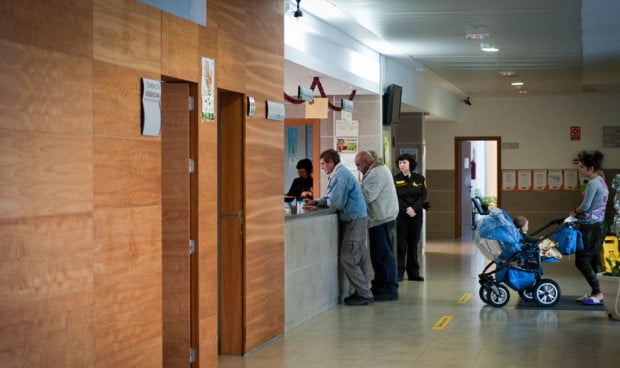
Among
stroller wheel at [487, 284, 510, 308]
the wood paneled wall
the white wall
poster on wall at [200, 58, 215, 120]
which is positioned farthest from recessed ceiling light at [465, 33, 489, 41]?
the white wall

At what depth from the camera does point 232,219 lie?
305 inches

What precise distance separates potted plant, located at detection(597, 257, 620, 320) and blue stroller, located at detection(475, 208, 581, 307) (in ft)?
2.46

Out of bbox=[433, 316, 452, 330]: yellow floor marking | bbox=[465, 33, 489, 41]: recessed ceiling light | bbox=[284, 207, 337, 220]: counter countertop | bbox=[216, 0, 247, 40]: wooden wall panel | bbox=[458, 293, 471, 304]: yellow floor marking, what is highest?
bbox=[465, 33, 489, 41]: recessed ceiling light

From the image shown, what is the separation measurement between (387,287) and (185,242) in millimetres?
4832

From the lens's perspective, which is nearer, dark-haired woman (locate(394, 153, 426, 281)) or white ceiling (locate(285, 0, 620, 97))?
white ceiling (locate(285, 0, 620, 97))

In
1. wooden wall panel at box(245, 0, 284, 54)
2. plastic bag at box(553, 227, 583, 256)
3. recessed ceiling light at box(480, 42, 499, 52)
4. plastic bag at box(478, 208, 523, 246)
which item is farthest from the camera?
recessed ceiling light at box(480, 42, 499, 52)

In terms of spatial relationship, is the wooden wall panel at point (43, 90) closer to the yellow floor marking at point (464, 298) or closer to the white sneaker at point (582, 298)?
the yellow floor marking at point (464, 298)

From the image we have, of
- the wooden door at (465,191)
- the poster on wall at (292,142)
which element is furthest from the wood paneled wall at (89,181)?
the wooden door at (465,191)

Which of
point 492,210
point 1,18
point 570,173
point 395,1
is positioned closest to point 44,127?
point 1,18

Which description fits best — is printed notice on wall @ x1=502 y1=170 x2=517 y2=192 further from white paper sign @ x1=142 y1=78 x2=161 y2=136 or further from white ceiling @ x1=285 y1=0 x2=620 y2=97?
white paper sign @ x1=142 y1=78 x2=161 y2=136

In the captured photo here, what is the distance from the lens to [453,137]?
21922 millimetres

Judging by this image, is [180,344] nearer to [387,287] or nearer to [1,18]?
[1,18]

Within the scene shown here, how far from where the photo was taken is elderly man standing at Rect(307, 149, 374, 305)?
34.7ft

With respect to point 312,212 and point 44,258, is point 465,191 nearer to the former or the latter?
point 312,212
